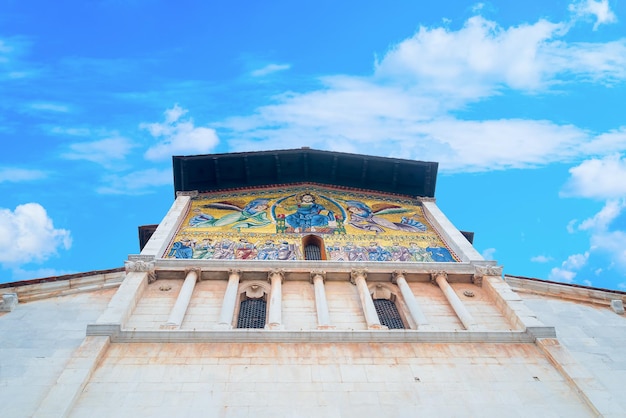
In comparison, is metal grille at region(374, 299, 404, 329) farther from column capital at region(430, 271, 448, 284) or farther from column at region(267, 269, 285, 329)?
column at region(267, 269, 285, 329)

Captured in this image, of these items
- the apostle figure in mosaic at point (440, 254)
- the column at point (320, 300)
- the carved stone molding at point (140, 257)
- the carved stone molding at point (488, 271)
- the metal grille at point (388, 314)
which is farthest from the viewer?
the apostle figure in mosaic at point (440, 254)

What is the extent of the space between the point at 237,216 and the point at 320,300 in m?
6.33

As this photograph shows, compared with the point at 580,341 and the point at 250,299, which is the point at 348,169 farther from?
the point at 580,341

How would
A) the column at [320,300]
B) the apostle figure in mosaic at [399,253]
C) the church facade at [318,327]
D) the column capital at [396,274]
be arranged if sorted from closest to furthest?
the church facade at [318,327], the column at [320,300], the column capital at [396,274], the apostle figure in mosaic at [399,253]

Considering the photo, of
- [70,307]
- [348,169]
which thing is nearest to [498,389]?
[70,307]

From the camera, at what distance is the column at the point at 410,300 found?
12.9 meters

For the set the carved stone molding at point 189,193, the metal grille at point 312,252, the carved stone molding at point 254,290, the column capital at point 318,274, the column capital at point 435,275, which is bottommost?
the carved stone molding at point 254,290

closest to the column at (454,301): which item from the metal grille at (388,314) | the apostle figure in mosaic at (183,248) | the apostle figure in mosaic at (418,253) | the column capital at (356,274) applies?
the apostle figure in mosaic at (418,253)

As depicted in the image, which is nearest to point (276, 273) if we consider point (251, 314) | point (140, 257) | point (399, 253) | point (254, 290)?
point (254, 290)

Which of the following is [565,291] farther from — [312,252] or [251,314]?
[251,314]

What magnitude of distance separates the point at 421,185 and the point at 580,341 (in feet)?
30.6

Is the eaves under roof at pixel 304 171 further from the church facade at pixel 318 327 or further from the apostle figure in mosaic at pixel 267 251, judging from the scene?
the apostle figure in mosaic at pixel 267 251

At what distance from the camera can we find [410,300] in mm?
13820

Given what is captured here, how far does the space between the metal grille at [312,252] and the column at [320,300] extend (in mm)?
2204
